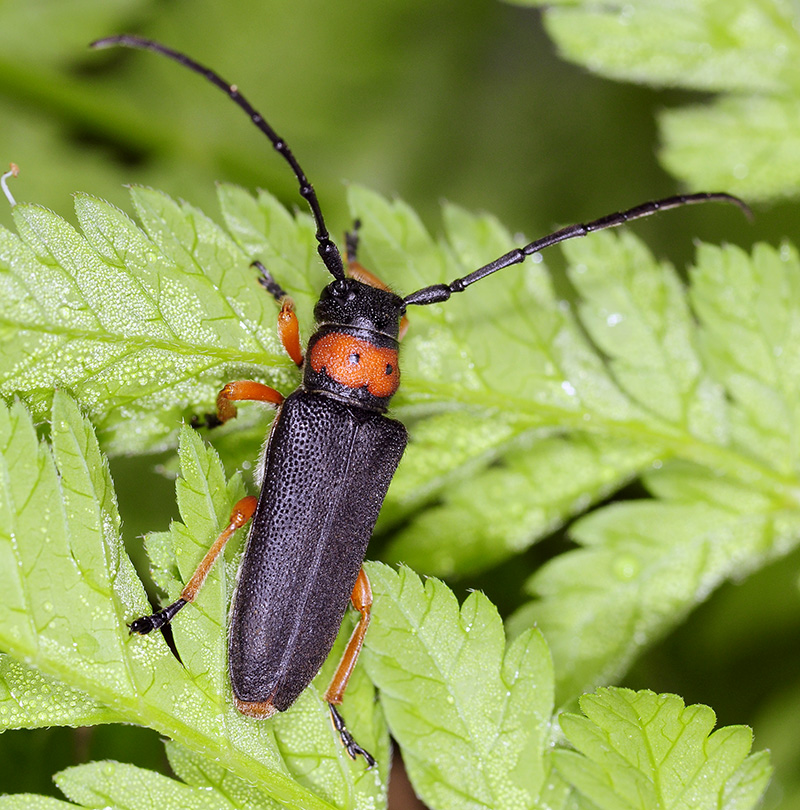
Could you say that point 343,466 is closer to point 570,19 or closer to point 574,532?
point 574,532

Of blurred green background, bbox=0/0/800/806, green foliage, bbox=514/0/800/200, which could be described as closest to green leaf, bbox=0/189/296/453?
blurred green background, bbox=0/0/800/806

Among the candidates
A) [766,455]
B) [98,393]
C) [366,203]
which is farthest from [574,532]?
[98,393]

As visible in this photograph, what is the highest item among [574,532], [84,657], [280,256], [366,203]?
[366,203]

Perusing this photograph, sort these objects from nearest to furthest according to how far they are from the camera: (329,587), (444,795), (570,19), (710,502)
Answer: (444,795), (329,587), (710,502), (570,19)

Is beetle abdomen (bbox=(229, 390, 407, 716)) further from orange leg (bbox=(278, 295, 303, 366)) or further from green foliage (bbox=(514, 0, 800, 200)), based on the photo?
green foliage (bbox=(514, 0, 800, 200))

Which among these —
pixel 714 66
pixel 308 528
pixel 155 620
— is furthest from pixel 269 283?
pixel 714 66

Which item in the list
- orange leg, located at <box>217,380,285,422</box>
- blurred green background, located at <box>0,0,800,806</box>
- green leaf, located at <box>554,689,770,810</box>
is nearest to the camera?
green leaf, located at <box>554,689,770,810</box>
